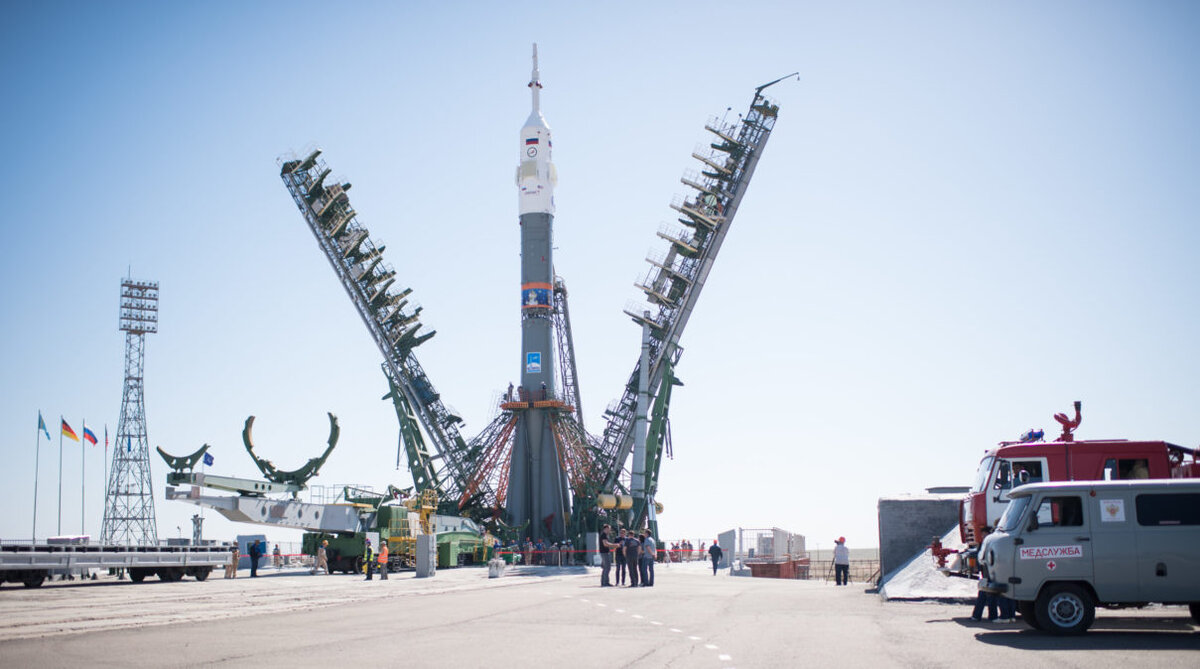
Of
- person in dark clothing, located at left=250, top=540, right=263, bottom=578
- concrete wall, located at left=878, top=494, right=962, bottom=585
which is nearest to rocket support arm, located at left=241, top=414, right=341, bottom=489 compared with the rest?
person in dark clothing, located at left=250, top=540, right=263, bottom=578

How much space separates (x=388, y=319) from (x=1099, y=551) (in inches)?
1650

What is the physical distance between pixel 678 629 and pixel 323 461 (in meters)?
27.3

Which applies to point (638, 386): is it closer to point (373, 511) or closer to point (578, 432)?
point (578, 432)

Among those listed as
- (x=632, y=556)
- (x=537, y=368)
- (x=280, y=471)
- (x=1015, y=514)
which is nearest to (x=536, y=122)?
(x=537, y=368)

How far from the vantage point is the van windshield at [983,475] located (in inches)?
783

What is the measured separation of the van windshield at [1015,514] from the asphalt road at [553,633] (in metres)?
1.46

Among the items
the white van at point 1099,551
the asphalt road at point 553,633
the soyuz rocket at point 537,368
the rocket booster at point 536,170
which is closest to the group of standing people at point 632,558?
the asphalt road at point 553,633

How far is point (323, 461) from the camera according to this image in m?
38.8

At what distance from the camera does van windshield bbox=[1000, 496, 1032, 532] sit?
14.3 meters

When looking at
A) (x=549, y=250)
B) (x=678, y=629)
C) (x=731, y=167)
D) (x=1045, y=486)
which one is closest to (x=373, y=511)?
(x=549, y=250)

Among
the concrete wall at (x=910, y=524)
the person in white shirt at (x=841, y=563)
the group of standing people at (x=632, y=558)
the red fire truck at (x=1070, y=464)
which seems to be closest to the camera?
the red fire truck at (x=1070, y=464)

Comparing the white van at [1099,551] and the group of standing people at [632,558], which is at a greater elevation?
the white van at [1099,551]

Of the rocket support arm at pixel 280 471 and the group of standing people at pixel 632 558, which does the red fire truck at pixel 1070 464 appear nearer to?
the group of standing people at pixel 632 558

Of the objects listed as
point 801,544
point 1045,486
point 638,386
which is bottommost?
point 801,544
